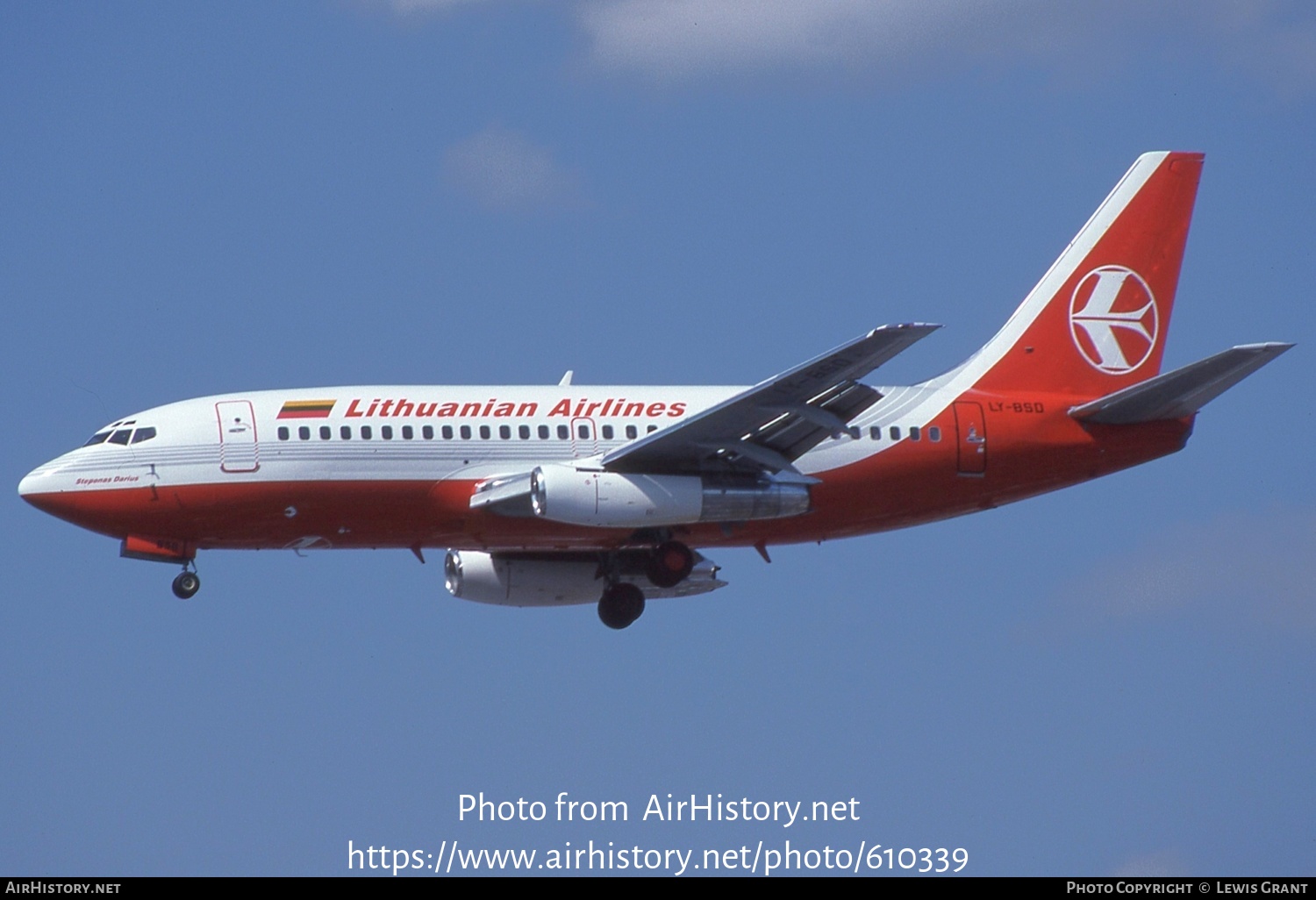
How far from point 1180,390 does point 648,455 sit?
12.1m

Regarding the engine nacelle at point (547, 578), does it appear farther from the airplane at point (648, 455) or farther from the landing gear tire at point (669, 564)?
the landing gear tire at point (669, 564)

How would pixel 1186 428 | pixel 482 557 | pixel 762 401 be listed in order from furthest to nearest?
pixel 482 557 < pixel 1186 428 < pixel 762 401

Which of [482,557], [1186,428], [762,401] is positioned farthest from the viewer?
[482,557]

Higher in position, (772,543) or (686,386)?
(686,386)

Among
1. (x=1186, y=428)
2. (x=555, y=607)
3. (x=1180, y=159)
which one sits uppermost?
(x=1180, y=159)

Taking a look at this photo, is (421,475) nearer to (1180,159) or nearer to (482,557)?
(482,557)

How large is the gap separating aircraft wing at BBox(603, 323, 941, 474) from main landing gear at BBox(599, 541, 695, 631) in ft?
7.84

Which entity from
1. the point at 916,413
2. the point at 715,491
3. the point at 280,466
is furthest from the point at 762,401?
the point at 280,466

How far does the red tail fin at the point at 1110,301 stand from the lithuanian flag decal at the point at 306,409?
49.8ft

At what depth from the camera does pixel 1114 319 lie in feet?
156

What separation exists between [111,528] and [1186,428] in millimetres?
24510

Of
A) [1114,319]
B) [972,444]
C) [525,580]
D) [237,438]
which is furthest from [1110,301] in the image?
[237,438]

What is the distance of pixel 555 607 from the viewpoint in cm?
4828

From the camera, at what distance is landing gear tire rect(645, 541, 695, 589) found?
44000 mm
